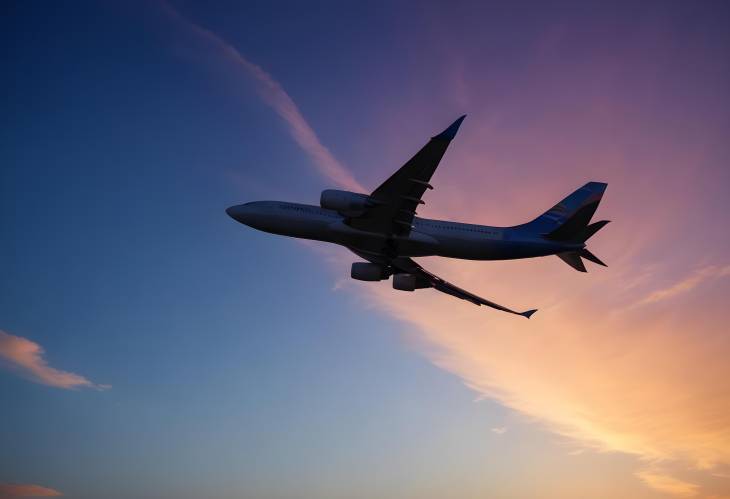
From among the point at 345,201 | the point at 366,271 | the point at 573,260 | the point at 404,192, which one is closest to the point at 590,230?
the point at 573,260

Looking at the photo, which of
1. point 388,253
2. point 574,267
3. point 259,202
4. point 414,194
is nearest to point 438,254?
point 388,253

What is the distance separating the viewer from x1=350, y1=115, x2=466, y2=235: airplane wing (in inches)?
1361

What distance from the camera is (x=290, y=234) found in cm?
4588

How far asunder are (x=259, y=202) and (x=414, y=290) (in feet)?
49.7

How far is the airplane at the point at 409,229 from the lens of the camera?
39.4 m

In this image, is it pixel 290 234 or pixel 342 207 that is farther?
pixel 290 234

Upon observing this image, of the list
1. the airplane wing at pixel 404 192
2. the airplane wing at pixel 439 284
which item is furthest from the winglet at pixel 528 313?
the airplane wing at pixel 404 192

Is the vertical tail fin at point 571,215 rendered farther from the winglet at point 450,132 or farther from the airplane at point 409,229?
the winglet at point 450,132

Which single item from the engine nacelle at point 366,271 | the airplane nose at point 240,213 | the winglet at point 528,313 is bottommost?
the winglet at point 528,313

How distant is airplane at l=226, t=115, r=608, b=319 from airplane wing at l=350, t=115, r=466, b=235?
7 centimetres

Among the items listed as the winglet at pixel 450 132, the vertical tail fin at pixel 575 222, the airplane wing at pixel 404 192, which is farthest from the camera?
the vertical tail fin at pixel 575 222

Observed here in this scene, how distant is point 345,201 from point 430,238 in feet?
24.7

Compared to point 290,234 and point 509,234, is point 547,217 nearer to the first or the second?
point 509,234

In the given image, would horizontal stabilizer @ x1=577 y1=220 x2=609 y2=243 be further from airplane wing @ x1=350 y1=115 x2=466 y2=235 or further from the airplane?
airplane wing @ x1=350 y1=115 x2=466 y2=235
